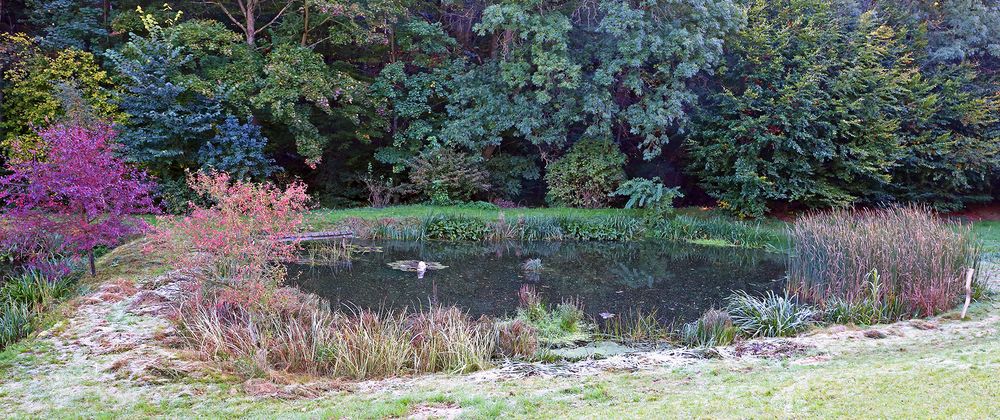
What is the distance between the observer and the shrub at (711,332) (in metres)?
7.32

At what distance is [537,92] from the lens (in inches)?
673

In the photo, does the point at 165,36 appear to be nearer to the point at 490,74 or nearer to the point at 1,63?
the point at 1,63

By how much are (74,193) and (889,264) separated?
33.2ft

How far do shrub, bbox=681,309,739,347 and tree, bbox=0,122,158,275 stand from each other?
7156mm

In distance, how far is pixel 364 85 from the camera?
1752 cm

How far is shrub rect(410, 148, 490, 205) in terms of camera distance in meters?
18.1

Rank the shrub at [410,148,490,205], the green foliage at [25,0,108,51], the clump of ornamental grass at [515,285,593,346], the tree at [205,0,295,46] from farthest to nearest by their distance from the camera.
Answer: the shrub at [410,148,490,205] → the tree at [205,0,295,46] → the green foliage at [25,0,108,51] → the clump of ornamental grass at [515,285,593,346]

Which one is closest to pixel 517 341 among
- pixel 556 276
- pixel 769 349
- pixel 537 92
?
pixel 769 349

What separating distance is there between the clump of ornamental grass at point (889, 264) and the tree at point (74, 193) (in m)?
9.09

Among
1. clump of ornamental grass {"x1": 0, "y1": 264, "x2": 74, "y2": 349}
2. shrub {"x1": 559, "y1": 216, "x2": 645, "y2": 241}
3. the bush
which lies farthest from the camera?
the bush

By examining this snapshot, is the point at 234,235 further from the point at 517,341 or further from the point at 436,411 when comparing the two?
Result: the point at 436,411

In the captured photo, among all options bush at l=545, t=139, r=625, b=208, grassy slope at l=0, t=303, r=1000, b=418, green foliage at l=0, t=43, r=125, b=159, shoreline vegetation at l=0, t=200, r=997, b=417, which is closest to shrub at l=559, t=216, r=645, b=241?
bush at l=545, t=139, r=625, b=208

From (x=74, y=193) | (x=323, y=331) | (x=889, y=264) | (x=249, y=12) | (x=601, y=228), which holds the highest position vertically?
(x=249, y=12)

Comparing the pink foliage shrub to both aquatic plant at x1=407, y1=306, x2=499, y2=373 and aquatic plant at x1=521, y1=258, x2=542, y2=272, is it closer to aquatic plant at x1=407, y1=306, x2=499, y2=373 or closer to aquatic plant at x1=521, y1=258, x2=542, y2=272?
aquatic plant at x1=407, y1=306, x2=499, y2=373
